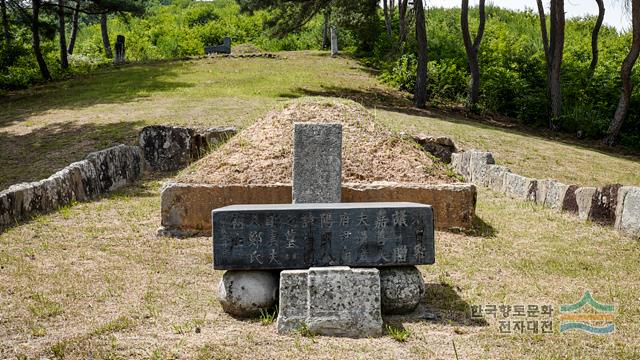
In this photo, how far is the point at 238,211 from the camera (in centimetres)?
611

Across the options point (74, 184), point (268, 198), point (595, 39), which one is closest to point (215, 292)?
point (268, 198)

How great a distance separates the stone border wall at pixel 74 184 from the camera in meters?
9.94

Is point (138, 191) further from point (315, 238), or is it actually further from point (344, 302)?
point (344, 302)

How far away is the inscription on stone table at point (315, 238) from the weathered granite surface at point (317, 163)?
112 inches

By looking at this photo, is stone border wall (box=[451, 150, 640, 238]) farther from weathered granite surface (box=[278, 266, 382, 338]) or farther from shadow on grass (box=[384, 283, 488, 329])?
weathered granite surface (box=[278, 266, 382, 338])

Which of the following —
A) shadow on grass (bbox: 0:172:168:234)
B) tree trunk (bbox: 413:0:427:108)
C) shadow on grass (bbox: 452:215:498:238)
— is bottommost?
shadow on grass (bbox: 0:172:168:234)

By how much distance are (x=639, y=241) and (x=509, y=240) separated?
1767mm

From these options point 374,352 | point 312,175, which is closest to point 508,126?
point 312,175

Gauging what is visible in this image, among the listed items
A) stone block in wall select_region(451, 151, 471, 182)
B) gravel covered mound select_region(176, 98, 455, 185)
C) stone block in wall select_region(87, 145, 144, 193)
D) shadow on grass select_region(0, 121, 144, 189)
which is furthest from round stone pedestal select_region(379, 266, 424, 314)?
shadow on grass select_region(0, 121, 144, 189)

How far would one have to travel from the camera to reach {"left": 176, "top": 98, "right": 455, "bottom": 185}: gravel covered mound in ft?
33.3

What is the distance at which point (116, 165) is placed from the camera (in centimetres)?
1370

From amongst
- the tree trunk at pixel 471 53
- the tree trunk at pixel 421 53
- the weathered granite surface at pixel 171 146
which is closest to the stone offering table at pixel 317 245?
the weathered granite surface at pixel 171 146

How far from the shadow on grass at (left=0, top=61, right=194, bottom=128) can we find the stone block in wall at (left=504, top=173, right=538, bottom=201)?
13.9 metres

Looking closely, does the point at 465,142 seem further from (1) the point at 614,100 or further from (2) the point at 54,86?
(2) the point at 54,86
